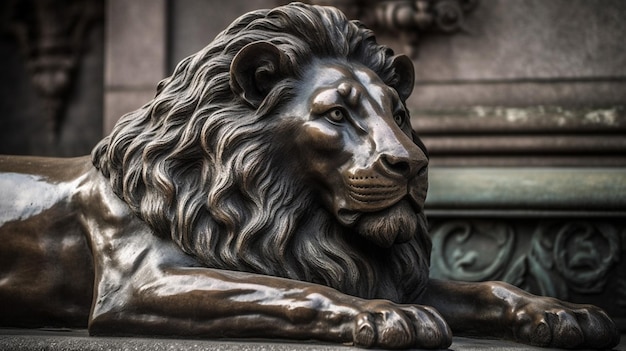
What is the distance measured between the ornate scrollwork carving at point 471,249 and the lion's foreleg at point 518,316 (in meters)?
2.44

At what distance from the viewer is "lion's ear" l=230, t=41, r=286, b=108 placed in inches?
144

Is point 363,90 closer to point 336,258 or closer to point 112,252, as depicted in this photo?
point 336,258

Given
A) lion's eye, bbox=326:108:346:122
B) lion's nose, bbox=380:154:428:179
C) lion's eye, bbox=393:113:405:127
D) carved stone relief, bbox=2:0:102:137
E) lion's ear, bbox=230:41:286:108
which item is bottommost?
carved stone relief, bbox=2:0:102:137

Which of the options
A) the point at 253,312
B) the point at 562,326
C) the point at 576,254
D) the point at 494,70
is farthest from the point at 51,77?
the point at 562,326

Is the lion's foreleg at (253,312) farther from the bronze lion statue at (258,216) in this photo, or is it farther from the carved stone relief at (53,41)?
the carved stone relief at (53,41)

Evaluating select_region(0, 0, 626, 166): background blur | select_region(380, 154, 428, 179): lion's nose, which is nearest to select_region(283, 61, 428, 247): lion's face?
select_region(380, 154, 428, 179): lion's nose

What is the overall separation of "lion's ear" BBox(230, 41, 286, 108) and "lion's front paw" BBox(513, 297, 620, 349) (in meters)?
1.12

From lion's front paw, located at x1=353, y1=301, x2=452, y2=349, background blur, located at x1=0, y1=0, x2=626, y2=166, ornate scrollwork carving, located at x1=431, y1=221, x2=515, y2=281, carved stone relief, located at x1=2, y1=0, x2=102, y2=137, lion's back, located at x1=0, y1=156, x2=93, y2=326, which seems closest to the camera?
lion's front paw, located at x1=353, y1=301, x2=452, y2=349

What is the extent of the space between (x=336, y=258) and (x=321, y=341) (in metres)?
0.43

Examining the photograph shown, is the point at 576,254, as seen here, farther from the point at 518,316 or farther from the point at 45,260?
the point at 45,260

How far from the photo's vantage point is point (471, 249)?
640 cm

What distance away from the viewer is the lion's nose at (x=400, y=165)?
11.4ft

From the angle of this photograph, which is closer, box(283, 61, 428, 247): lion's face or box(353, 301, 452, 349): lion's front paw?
box(353, 301, 452, 349): lion's front paw

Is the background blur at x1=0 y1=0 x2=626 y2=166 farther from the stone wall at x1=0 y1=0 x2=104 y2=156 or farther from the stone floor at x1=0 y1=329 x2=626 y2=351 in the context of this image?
the stone floor at x1=0 y1=329 x2=626 y2=351
